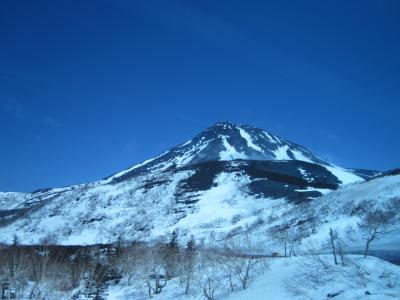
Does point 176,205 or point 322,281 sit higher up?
point 176,205

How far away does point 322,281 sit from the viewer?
2942 centimetres

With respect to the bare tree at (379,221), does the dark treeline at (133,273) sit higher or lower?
lower

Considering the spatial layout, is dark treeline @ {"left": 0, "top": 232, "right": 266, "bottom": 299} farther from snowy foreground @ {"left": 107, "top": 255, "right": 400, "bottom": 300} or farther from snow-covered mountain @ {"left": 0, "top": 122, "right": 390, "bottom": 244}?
snow-covered mountain @ {"left": 0, "top": 122, "right": 390, "bottom": 244}

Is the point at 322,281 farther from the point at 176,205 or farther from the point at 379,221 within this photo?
the point at 176,205

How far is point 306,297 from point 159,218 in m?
89.8

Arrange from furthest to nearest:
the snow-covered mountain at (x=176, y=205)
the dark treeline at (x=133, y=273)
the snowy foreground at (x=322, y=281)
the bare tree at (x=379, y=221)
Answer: the snow-covered mountain at (x=176, y=205) < the bare tree at (x=379, y=221) < the dark treeline at (x=133, y=273) < the snowy foreground at (x=322, y=281)

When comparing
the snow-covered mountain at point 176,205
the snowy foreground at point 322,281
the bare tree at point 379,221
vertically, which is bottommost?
the snowy foreground at point 322,281

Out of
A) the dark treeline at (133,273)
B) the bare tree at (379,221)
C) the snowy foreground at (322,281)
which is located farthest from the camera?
the bare tree at (379,221)

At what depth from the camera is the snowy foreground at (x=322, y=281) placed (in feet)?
83.4

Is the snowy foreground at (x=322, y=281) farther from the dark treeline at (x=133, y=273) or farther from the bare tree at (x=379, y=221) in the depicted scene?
the bare tree at (x=379, y=221)

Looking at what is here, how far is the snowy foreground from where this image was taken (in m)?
25.4

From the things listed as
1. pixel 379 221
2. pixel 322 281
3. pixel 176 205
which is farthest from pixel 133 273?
pixel 176 205

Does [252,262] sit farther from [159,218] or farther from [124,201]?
[124,201]

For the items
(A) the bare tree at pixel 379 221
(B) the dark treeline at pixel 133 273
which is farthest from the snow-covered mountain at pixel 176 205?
(B) the dark treeline at pixel 133 273
